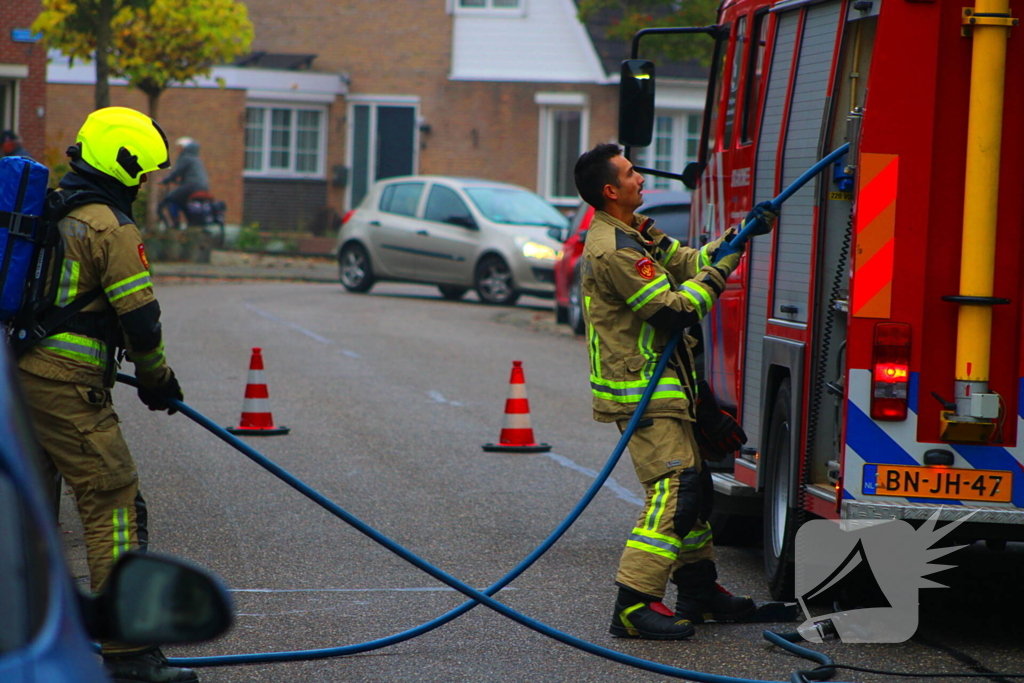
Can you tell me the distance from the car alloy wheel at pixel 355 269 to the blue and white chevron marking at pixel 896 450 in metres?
17.8

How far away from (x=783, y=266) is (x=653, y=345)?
3.13 ft

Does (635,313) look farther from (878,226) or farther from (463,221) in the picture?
(463,221)

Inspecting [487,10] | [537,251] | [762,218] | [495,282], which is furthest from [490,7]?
[762,218]

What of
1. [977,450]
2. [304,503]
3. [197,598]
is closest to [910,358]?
[977,450]

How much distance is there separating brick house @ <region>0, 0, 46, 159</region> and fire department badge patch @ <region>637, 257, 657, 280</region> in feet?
77.6

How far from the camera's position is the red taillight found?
17.9 feet

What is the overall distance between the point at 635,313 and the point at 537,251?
15351 millimetres

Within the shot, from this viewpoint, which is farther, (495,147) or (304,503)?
(495,147)

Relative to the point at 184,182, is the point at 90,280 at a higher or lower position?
lower

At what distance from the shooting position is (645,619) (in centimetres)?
575

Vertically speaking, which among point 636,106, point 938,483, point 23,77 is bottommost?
point 938,483

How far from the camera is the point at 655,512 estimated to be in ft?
19.0

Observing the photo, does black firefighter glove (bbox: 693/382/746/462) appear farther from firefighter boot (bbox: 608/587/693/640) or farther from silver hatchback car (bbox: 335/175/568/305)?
silver hatchback car (bbox: 335/175/568/305)

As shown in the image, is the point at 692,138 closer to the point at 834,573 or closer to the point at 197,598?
the point at 834,573
